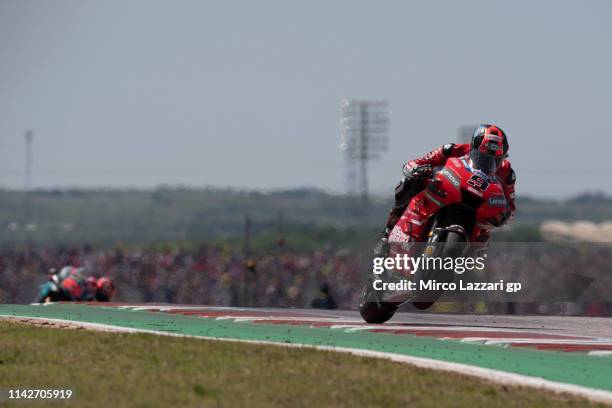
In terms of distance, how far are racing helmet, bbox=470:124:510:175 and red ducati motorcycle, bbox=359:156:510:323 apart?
0.07 meters

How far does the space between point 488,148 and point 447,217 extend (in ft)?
2.82

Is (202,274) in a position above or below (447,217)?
below

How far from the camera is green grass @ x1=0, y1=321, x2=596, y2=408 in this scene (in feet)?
33.2

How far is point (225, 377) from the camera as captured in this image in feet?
36.0

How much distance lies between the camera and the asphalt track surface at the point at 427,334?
11.9 m

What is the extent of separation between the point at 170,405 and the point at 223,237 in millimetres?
40805

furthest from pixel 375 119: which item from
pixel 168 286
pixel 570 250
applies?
pixel 570 250

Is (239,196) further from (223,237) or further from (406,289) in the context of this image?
(406,289)

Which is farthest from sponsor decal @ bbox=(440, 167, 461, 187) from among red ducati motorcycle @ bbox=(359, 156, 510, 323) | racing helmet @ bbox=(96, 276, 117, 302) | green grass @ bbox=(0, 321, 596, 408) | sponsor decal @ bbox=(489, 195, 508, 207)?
racing helmet @ bbox=(96, 276, 117, 302)

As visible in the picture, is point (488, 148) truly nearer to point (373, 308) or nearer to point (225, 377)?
point (373, 308)

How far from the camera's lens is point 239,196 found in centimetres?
5122

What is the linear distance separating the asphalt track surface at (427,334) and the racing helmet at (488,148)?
69.5 inches

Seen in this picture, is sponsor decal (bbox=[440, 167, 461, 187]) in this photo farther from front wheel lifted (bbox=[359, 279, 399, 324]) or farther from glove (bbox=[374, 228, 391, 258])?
front wheel lifted (bbox=[359, 279, 399, 324])

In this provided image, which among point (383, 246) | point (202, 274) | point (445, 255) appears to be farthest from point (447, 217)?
point (202, 274)
